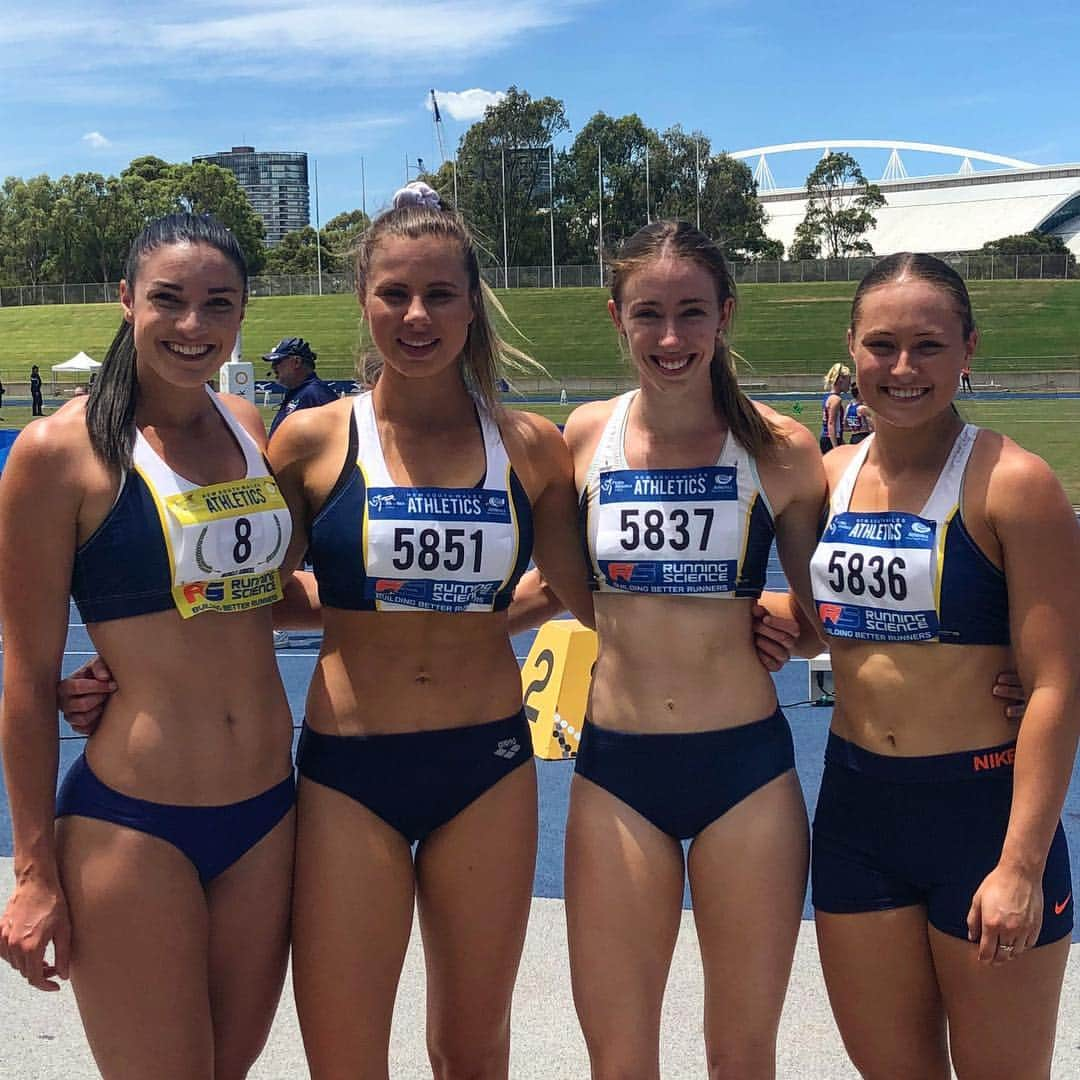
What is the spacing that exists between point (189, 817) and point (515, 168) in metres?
75.4

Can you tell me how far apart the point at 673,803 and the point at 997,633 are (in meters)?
0.75

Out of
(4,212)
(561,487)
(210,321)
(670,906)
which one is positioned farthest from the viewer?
(4,212)

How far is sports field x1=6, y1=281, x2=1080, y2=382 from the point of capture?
45.6 m

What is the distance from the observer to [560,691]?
249 inches

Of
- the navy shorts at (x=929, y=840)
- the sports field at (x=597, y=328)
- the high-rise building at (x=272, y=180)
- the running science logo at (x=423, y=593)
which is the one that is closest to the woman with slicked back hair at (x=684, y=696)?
the navy shorts at (x=929, y=840)

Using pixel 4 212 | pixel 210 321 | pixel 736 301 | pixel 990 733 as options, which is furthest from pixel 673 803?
pixel 4 212

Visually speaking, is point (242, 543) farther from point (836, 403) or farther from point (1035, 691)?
point (836, 403)

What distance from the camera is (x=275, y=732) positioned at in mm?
2576

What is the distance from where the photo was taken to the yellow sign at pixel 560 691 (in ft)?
20.5

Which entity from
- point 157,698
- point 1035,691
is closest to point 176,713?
point 157,698

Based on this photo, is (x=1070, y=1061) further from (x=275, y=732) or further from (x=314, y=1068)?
(x=275, y=732)

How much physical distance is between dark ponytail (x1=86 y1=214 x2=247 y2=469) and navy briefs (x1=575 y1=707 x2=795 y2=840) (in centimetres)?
120

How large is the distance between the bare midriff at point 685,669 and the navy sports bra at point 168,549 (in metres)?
0.82

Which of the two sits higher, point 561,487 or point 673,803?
point 561,487
